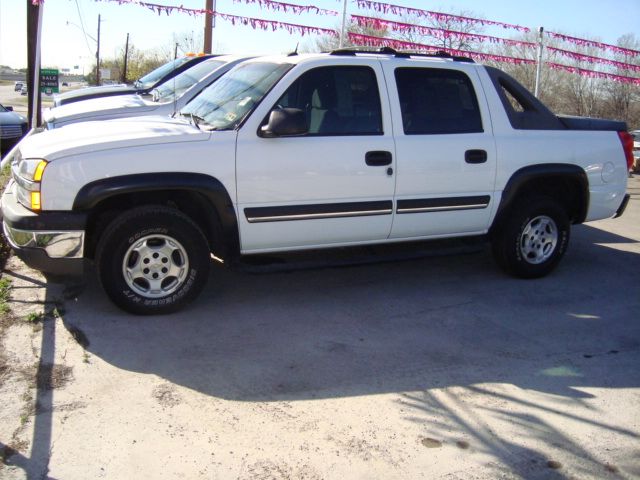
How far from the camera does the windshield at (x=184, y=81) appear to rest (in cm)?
872

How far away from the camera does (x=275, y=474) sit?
3004mm

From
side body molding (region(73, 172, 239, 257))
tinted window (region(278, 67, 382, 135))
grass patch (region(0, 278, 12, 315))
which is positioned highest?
tinted window (region(278, 67, 382, 135))

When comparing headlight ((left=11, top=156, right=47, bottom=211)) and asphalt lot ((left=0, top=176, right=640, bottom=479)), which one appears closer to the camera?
asphalt lot ((left=0, top=176, right=640, bottom=479))

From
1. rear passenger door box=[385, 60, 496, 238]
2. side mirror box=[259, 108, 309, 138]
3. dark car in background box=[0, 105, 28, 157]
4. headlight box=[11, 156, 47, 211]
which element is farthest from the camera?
dark car in background box=[0, 105, 28, 157]

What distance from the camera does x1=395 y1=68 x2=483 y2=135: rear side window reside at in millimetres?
5254

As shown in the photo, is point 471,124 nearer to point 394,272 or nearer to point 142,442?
point 394,272

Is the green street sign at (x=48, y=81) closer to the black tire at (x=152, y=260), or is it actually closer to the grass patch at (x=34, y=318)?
the grass patch at (x=34, y=318)

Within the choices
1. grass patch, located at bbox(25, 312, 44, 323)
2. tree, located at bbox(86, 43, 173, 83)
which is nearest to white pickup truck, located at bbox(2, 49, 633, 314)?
grass patch, located at bbox(25, 312, 44, 323)

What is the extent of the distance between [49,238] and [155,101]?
4.58 m

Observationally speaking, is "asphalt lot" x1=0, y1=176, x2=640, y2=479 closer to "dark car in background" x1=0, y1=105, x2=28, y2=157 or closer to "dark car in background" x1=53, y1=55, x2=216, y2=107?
"dark car in background" x1=53, y1=55, x2=216, y2=107

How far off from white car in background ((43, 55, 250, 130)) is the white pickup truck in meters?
2.56

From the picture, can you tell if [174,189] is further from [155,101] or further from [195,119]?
[155,101]

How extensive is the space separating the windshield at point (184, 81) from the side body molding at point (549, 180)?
4733mm

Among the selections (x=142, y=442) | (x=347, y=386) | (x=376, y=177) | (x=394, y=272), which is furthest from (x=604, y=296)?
(x=142, y=442)
